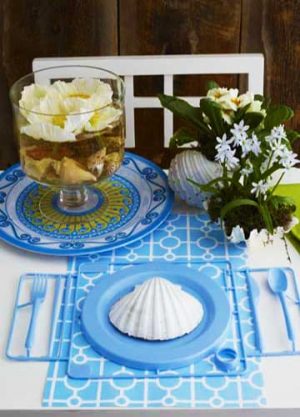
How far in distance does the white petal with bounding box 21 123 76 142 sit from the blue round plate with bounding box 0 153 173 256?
0.57 ft

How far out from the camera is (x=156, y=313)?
1.14 metres

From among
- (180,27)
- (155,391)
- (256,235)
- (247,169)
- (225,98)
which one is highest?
(180,27)

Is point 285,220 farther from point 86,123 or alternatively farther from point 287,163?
point 86,123

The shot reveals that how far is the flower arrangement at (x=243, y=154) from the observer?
1.28 metres

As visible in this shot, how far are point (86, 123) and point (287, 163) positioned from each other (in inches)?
12.5

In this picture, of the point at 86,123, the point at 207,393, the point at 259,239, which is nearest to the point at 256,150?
the point at 259,239

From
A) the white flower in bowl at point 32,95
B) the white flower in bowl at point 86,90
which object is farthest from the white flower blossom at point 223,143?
the white flower in bowl at point 32,95

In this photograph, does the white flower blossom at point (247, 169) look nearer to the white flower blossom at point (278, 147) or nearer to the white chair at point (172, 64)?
the white flower blossom at point (278, 147)

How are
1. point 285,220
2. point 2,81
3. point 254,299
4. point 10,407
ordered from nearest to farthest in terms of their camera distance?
point 10,407 < point 254,299 < point 285,220 < point 2,81

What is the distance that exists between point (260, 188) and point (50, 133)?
0.34 m

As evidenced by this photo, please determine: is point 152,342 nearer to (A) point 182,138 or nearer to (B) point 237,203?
(B) point 237,203

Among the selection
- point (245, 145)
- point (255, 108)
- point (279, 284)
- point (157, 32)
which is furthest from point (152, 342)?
point (157, 32)

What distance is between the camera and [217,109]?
1.35m

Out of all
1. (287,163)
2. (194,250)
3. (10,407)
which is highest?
(287,163)
